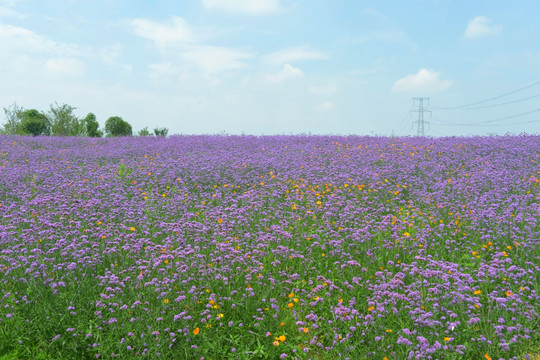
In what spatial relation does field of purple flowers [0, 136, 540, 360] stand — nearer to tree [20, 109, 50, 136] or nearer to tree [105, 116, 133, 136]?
tree [20, 109, 50, 136]

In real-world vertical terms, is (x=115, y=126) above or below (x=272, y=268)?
above

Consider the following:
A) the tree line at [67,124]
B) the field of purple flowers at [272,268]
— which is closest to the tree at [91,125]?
the tree line at [67,124]

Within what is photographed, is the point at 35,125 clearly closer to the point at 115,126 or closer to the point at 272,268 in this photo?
the point at 115,126

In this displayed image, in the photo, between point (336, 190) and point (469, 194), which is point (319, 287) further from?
point (469, 194)

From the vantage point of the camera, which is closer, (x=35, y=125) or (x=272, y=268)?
(x=272, y=268)

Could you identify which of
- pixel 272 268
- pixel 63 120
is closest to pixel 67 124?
pixel 63 120

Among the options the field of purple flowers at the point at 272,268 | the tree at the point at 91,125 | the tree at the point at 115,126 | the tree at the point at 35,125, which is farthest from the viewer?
the tree at the point at 91,125

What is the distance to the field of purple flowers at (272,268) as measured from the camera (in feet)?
13.0

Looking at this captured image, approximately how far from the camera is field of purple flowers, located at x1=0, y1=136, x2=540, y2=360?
396 cm

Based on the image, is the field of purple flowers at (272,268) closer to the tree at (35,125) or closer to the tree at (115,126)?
the tree at (35,125)

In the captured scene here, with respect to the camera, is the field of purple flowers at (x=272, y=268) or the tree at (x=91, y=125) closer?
the field of purple flowers at (x=272, y=268)

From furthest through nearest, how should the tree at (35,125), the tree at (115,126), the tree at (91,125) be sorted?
the tree at (91,125) → the tree at (115,126) → the tree at (35,125)

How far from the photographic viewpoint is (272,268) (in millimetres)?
5043

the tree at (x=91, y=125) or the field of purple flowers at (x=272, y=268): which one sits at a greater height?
the tree at (x=91, y=125)
